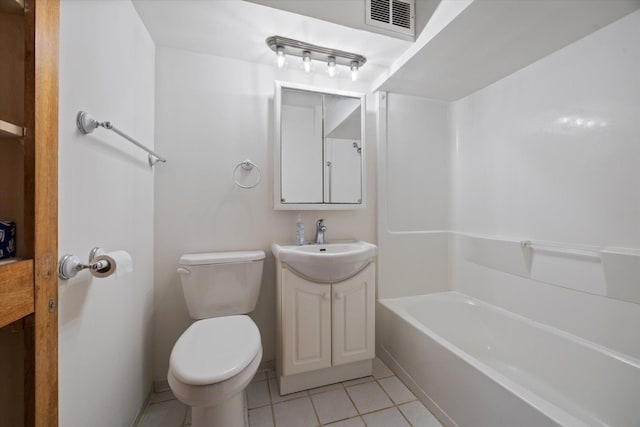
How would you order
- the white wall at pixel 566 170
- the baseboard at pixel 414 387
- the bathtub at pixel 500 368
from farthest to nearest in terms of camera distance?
the baseboard at pixel 414 387 < the white wall at pixel 566 170 < the bathtub at pixel 500 368

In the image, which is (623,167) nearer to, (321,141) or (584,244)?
(584,244)

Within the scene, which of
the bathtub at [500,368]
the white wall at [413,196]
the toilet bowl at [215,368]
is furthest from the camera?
the white wall at [413,196]

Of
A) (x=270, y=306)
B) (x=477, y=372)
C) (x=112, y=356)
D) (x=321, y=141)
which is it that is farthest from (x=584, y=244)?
(x=112, y=356)

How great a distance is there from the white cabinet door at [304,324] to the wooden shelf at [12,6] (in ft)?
4.15

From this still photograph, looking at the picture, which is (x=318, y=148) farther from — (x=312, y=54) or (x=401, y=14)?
(x=401, y=14)

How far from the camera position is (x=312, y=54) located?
5.17ft

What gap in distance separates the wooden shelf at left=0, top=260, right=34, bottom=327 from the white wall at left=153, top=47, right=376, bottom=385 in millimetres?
984

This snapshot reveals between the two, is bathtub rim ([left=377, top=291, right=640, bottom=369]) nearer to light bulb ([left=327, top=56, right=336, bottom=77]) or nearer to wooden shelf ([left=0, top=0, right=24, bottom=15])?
light bulb ([left=327, top=56, right=336, bottom=77])

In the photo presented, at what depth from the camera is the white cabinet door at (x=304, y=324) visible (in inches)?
56.0

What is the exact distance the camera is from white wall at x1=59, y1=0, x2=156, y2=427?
0.78 m

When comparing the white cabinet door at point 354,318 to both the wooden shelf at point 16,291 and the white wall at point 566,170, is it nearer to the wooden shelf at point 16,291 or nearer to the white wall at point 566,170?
the white wall at point 566,170

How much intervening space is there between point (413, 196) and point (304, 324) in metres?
1.28

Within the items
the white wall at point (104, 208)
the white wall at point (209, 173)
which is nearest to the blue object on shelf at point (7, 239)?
the white wall at point (104, 208)

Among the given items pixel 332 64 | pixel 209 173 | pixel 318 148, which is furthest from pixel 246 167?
pixel 332 64
